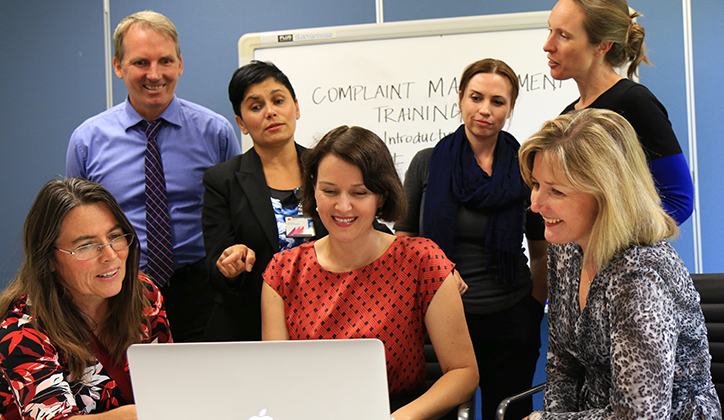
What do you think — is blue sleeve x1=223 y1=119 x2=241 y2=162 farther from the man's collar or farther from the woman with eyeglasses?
the woman with eyeglasses

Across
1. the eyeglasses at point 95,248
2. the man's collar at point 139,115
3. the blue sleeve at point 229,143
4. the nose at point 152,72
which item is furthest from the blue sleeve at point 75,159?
the eyeglasses at point 95,248

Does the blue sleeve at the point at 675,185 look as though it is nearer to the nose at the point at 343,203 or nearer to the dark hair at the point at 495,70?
the dark hair at the point at 495,70

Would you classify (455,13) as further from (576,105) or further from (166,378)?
(166,378)

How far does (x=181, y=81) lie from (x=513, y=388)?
2.45 meters

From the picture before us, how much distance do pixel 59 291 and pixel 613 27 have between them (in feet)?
5.90

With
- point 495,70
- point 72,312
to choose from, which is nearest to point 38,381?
point 72,312

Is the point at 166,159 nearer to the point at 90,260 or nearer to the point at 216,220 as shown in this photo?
the point at 216,220

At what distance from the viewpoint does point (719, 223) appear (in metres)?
2.83

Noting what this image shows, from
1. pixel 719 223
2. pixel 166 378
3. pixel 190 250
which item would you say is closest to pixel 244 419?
pixel 166 378

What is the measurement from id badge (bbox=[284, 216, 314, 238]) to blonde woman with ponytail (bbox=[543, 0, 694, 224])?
3.22 feet

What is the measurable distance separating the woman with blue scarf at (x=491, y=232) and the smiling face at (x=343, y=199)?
47 centimetres

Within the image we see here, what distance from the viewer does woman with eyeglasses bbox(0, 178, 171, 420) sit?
1232 millimetres

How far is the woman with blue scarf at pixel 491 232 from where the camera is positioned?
1.86 m

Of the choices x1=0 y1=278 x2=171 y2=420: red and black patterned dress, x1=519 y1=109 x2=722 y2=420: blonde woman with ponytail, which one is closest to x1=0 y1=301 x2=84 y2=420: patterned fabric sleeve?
x1=0 y1=278 x2=171 y2=420: red and black patterned dress
